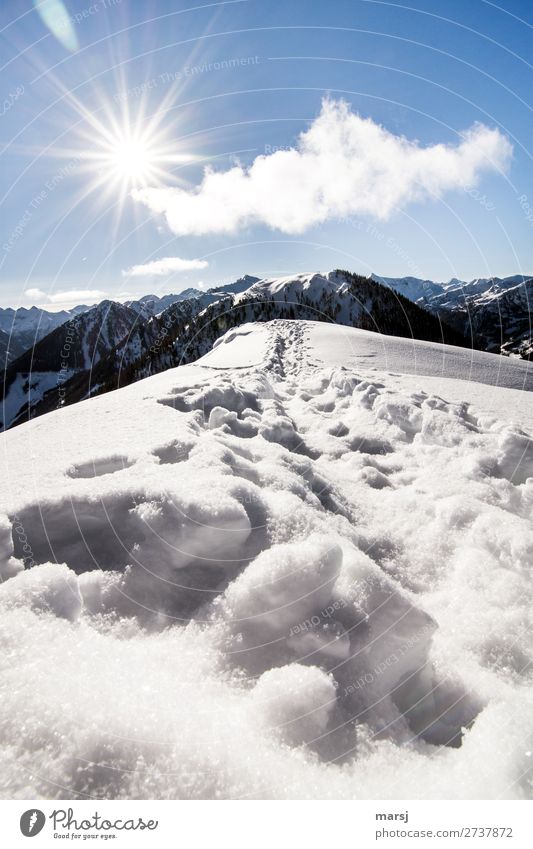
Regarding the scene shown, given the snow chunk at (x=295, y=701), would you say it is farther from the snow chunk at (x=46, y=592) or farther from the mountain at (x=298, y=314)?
the mountain at (x=298, y=314)

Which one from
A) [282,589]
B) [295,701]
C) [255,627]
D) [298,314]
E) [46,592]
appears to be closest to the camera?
[295,701]

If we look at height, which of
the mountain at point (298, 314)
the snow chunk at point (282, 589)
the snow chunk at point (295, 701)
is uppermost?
the mountain at point (298, 314)

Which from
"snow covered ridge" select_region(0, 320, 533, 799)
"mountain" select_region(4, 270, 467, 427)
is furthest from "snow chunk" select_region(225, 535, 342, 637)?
"mountain" select_region(4, 270, 467, 427)

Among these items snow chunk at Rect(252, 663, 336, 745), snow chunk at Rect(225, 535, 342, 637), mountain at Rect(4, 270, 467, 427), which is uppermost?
mountain at Rect(4, 270, 467, 427)

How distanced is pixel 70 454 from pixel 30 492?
3.79 ft

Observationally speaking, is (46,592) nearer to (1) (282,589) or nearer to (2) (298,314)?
(1) (282,589)

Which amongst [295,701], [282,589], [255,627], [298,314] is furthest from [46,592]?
[298,314]

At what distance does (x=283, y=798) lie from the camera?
1779mm

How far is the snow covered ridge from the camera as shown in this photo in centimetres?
171

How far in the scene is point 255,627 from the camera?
242cm

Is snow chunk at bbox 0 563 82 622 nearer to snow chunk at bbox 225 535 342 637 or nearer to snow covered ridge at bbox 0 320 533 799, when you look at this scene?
snow covered ridge at bbox 0 320 533 799

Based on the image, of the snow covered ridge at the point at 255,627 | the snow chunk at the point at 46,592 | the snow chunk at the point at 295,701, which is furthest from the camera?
the snow chunk at the point at 46,592

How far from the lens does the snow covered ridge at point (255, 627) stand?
1.71 m

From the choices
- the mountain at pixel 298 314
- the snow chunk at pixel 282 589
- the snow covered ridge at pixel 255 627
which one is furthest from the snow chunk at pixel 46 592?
the mountain at pixel 298 314
